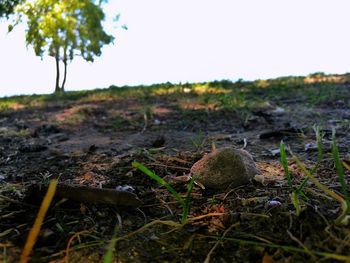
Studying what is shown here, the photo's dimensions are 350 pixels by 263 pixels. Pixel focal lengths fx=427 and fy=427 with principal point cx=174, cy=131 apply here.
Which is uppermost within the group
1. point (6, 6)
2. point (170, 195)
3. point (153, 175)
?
point (6, 6)

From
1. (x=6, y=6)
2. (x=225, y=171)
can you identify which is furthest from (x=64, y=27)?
(x=225, y=171)

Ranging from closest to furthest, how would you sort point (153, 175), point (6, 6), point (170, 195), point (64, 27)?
point (153, 175) < point (170, 195) < point (6, 6) < point (64, 27)

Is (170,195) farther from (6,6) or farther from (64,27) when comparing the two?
(64,27)

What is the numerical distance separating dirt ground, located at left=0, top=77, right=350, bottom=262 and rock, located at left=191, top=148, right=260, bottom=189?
0.14 ft

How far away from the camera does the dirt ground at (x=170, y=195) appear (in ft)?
3.98

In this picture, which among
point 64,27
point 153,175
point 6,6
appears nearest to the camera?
point 153,175

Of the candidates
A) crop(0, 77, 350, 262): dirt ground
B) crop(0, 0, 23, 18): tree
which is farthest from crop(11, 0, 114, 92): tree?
crop(0, 77, 350, 262): dirt ground

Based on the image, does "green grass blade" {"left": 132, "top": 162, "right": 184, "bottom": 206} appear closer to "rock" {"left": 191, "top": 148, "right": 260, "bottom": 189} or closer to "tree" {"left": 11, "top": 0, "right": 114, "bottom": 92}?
"rock" {"left": 191, "top": 148, "right": 260, "bottom": 189}

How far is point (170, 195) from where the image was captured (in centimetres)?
167

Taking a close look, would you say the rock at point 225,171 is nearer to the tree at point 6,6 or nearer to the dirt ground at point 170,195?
the dirt ground at point 170,195

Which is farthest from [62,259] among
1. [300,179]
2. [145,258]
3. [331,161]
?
[331,161]

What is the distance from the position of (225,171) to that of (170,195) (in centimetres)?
24

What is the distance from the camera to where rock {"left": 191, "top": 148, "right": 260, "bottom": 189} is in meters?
1.69

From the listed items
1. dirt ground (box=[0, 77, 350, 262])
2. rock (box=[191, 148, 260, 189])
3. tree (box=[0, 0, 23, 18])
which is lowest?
dirt ground (box=[0, 77, 350, 262])
